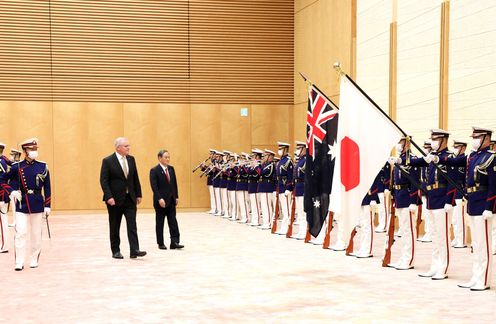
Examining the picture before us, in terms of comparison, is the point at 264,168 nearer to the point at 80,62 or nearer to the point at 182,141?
the point at 182,141

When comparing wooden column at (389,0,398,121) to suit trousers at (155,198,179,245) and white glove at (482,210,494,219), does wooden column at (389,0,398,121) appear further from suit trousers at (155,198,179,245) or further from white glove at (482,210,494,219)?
white glove at (482,210,494,219)

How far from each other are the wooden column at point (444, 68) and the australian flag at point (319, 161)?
5368 mm

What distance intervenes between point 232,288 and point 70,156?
1277cm

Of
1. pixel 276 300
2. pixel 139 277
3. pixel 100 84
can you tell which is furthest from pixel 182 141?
pixel 276 300

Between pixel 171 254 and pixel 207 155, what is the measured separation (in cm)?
989

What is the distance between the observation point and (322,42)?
18516 millimetres

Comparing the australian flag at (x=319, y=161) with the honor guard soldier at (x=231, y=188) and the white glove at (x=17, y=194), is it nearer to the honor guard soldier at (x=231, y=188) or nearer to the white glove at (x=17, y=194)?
the white glove at (x=17, y=194)

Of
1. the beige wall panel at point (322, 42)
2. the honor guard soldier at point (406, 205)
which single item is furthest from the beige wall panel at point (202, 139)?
the honor guard soldier at point (406, 205)

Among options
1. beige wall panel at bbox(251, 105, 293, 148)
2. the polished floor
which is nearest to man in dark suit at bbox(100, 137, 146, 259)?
the polished floor

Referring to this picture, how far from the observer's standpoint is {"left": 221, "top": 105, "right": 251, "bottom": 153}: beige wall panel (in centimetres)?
2055

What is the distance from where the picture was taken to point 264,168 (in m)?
14.5

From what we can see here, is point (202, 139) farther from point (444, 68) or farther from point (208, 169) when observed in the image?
point (444, 68)

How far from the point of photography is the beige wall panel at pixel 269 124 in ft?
68.2

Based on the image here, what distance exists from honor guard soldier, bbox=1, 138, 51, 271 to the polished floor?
0.43 meters
